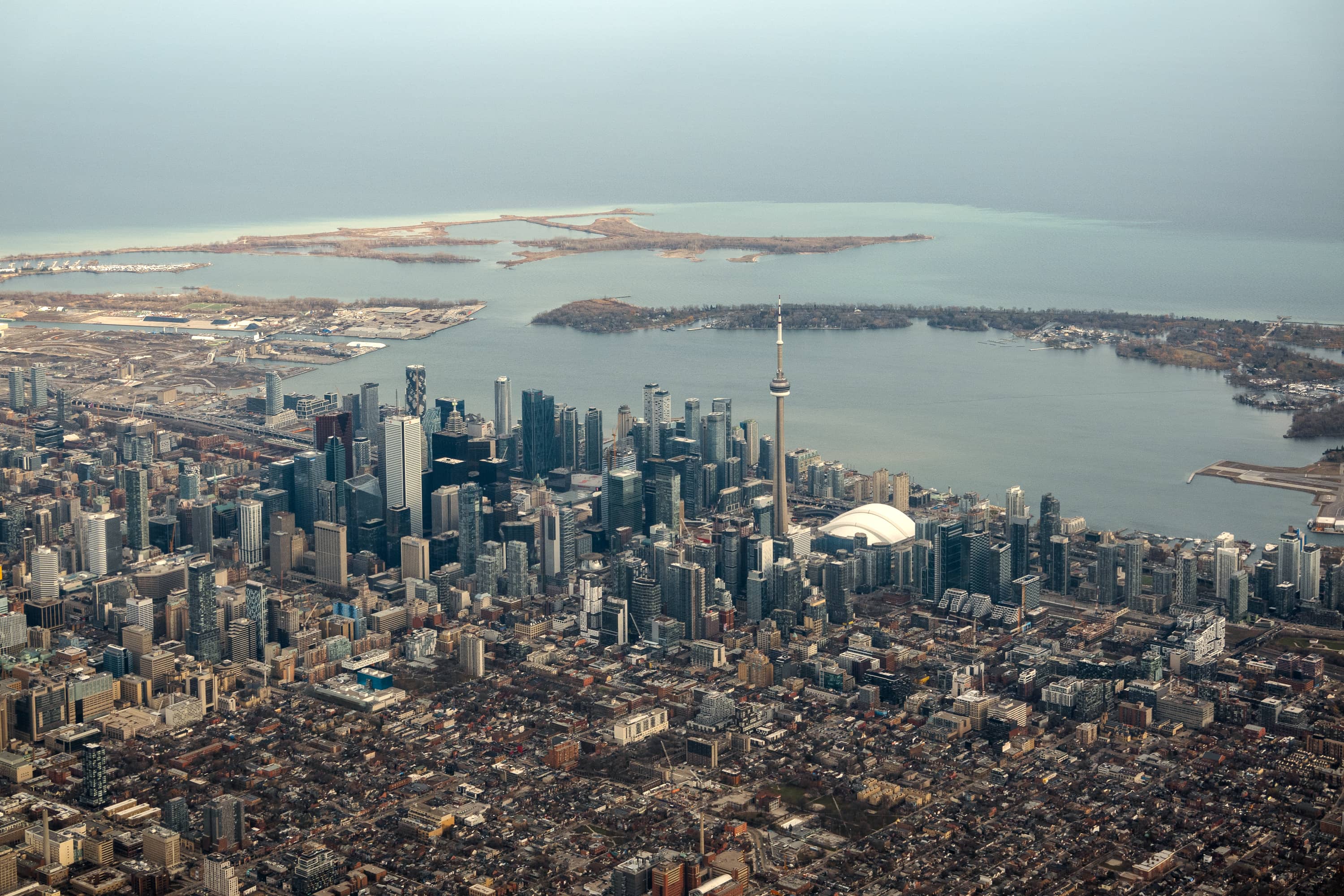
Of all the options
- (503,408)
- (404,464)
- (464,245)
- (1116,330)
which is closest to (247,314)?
(503,408)

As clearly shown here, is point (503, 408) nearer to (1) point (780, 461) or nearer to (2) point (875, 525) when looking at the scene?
(1) point (780, 461)

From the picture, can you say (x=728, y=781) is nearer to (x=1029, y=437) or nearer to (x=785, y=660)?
(x=785, y=660)

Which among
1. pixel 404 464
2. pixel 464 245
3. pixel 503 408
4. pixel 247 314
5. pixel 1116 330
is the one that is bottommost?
pixel 404 464

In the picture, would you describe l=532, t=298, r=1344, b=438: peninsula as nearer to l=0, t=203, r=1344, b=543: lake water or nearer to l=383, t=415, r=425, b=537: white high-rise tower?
l=0, t=203, r=1344, b=543: lake water

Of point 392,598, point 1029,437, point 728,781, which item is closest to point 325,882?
point 728,781

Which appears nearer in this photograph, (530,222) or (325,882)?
(325,882)

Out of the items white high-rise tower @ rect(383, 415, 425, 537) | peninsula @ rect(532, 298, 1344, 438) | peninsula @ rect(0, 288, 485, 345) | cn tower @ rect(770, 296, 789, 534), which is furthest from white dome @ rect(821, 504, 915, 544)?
peninsula @ rect(0, 288, 485, 345)

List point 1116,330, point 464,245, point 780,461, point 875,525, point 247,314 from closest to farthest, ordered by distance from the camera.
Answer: point 875,525 < point 780,461 < point 1116,330 < point 247,314 < point 464,245
